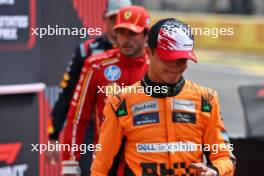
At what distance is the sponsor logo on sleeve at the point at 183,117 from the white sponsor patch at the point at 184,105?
23 mm

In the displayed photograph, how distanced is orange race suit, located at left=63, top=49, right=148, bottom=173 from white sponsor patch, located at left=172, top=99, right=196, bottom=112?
4.79 feet

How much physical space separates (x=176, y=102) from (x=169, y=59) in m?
0.25

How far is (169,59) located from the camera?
3502 mm

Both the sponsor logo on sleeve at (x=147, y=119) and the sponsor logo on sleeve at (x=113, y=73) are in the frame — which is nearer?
the sponsor logo on sleeve at (x=147, y=119)

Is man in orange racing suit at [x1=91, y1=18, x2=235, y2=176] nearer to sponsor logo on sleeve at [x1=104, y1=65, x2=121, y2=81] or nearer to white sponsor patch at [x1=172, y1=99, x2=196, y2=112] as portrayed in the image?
white sponsor patch at [x1=172, y1=99, x2=196, y2=112]

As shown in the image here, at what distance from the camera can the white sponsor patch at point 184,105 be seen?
364 centimetres

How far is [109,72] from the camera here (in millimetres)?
5125

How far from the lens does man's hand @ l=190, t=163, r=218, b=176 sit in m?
3.44

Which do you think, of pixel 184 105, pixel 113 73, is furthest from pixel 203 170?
pixel 113 73

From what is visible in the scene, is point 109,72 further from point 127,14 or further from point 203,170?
point 203,170

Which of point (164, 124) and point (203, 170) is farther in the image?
point (164, 124)

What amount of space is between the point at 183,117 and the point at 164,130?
11cm

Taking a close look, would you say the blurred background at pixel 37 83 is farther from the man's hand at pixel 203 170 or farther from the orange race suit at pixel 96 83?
the man's hand at pixel 203 170

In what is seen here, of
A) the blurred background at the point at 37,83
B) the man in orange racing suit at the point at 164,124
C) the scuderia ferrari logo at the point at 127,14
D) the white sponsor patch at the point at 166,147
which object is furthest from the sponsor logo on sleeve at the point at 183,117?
the blurred background at the point at 37,83
